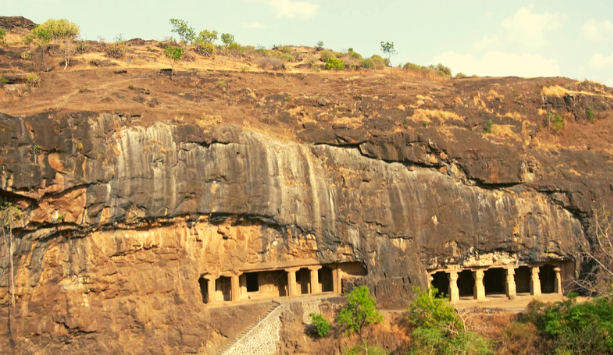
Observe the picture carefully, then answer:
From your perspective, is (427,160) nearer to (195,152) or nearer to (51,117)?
(195,152)

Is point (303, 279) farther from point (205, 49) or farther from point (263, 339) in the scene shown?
point (205, 49)

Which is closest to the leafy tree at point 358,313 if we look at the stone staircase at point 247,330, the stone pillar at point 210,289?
the stone staircase at point 247,330

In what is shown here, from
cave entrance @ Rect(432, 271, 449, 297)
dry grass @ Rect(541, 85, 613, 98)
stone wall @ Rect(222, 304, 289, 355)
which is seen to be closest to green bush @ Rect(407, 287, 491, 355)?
stone wall @ Rect(222, 304, 289, 355)

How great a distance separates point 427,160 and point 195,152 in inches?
374

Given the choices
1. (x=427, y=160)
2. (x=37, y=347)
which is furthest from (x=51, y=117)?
(x=427, y=160)

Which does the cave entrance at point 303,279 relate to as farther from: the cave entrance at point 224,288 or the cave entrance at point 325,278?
the cave entrance at point 224,288

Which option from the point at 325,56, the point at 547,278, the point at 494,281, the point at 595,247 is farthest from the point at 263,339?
the point at 325,56

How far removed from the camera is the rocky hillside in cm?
2183

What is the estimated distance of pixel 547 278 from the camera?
98.5ft

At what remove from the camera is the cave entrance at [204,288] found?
25.9 metres

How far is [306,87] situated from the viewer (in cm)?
3347

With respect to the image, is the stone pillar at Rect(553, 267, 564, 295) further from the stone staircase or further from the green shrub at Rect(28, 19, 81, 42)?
the green shrub at Rect(28, 19, 81, 42)

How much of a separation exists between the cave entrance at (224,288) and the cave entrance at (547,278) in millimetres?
14170

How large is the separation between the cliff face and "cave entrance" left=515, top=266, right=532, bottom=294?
8.33 feet
